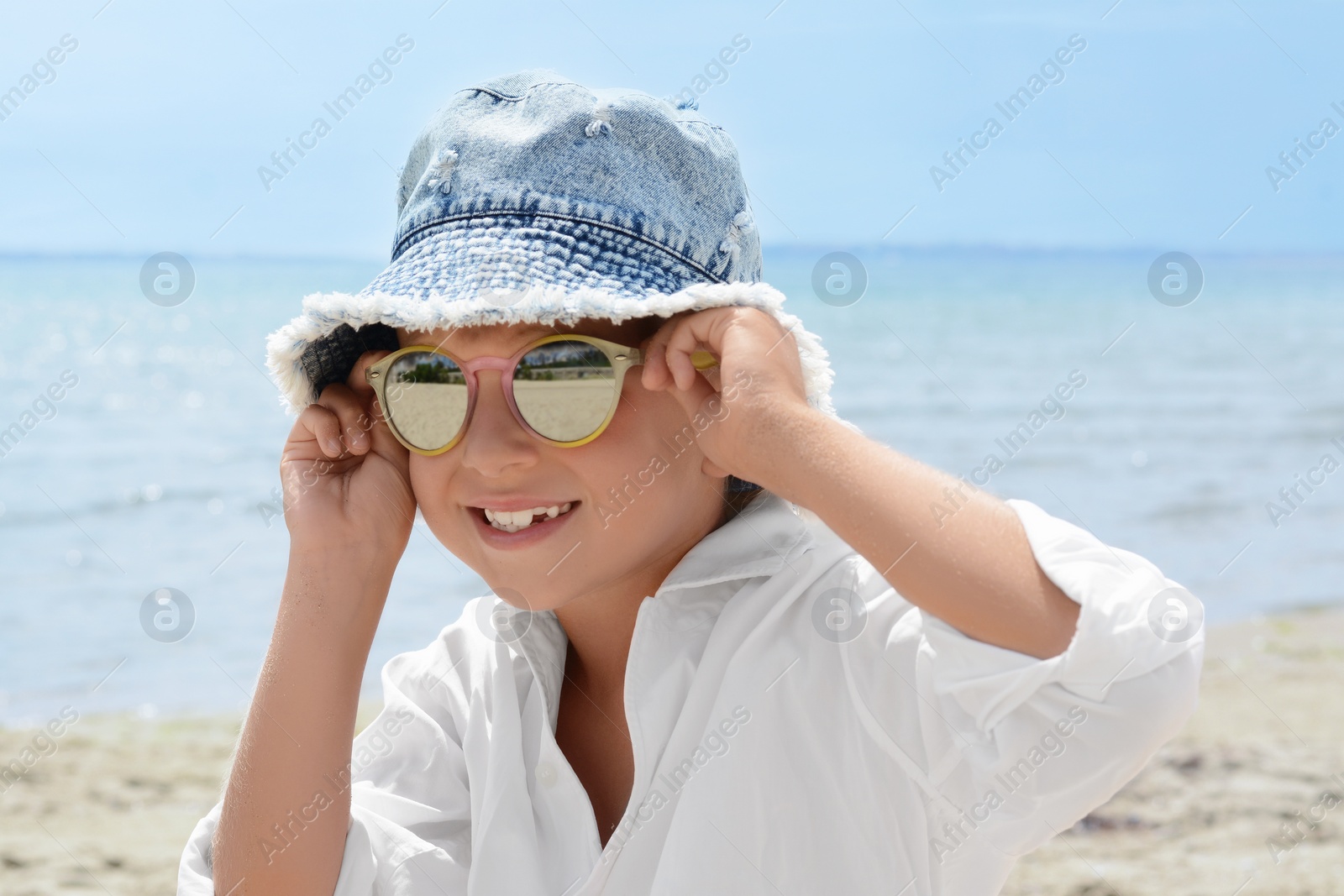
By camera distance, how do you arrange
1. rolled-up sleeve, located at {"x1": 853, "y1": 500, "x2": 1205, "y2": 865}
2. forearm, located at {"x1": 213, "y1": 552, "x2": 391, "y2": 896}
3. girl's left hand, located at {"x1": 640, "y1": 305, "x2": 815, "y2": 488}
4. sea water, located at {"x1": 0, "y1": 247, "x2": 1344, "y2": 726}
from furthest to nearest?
sea water, located at {"x1": 0, "y1": 247, "x2": 1344, "y2": 726}
forearm, located at {"x1": 213, "y1": 552, "x2": 391, "y2": 896}
girl's left hand, located at {"x1": 640, "y1": 305, "x2": 815, "y2": 488}
rolled-up sleeve, located at {"x1": 853, "y1": 500, "x2": 1205, "y2": 865}

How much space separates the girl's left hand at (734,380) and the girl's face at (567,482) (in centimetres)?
8

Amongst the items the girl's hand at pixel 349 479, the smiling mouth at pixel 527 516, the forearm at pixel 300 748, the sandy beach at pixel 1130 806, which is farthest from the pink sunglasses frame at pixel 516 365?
the sandy beach at pixel 1130 806

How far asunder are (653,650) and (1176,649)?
869 millimetres

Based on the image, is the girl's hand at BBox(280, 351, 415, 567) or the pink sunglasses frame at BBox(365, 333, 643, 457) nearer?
the pink sunglasses frame at BBox(365, 333, 643, 457)

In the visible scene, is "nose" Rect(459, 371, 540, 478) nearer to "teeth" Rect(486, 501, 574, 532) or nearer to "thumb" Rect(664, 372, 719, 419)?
"teeth" Rect(486, 501, 574, 532)

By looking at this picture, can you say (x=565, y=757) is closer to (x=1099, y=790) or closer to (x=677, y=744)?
(x=677, y=744)

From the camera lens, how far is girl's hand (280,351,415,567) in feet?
7.20

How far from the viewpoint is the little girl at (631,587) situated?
1.61m

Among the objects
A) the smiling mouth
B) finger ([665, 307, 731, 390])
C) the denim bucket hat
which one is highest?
the denim bucket hat

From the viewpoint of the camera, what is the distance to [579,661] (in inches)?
91.6

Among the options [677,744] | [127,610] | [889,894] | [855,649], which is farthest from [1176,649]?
[127,610]

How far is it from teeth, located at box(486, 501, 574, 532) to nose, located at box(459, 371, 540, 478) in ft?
0.27

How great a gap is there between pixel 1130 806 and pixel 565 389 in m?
3.91

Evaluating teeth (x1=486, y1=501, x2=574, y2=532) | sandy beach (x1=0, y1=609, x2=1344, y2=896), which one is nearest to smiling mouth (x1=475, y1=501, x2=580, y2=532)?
teeth (x1=486, y1=501, x2=574, y2=532)
